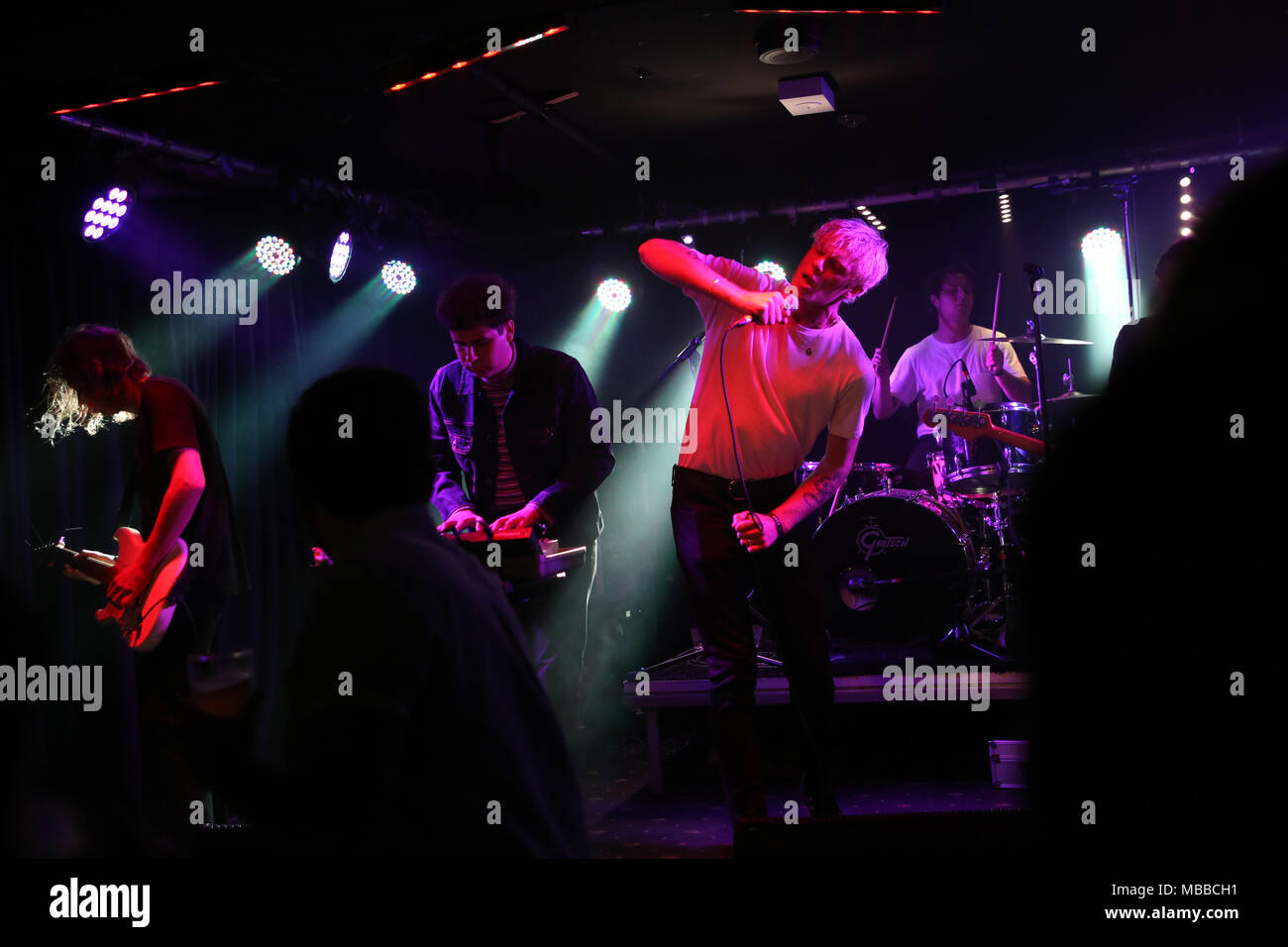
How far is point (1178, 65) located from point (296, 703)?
19.8 feet

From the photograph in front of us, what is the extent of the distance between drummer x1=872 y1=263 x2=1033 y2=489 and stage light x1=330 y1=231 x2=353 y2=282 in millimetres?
3543

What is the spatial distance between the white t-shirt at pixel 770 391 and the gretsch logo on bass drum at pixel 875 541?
2.43m


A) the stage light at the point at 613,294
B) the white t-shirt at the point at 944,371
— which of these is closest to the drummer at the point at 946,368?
the white t-shirt at the point at 944,371

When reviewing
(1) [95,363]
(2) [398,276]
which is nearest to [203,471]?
(1) [95,363]

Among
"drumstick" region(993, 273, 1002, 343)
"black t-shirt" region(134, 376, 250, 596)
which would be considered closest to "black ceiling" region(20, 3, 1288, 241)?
"drumstick" region(993, 273, 1002, 343)

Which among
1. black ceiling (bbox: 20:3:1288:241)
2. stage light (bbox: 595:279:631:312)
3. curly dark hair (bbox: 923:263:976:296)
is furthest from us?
stage light (bbox: 595:279:631:312)

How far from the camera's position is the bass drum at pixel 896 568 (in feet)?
19.1

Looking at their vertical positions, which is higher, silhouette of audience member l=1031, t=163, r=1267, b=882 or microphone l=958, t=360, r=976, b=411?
microphone l=958, t=360, r=976, b=411

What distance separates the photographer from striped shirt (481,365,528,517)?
399 cm

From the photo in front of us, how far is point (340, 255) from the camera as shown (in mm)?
6141

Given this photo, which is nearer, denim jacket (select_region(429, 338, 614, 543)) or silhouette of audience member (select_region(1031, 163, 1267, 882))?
silhouette of audience member (select_region(1031, 163, 1267, 882))

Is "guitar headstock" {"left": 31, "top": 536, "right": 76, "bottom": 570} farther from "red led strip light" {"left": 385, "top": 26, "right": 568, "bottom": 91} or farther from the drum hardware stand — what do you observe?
the drum hardware stand

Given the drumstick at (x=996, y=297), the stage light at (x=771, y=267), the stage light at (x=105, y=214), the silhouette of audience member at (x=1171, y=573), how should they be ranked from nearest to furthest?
1. the silhouette of audience member at (x=1171, y=573)
2. the stage light at (x=105, y=214)
3. the drumstick at (x=996, y=297)
4. the stage light at (x=771, y=267)

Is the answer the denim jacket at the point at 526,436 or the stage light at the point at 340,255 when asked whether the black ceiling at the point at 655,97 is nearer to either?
the stage light at the point at 340,255
